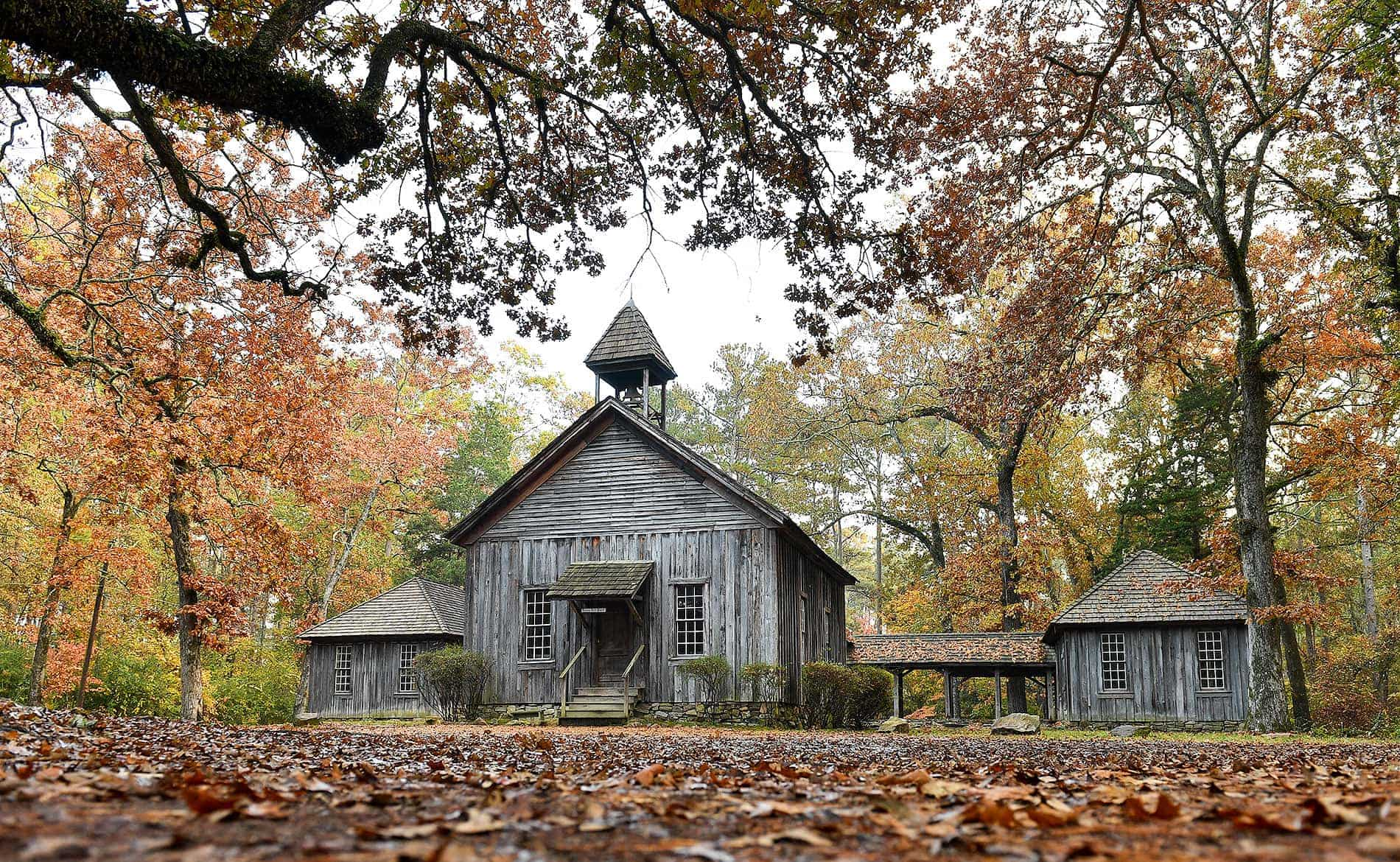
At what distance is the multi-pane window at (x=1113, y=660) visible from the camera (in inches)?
1043

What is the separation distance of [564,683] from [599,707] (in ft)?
3.14

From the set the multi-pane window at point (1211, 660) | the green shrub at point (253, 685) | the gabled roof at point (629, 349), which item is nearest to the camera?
the gabled roof at point (629, 349)

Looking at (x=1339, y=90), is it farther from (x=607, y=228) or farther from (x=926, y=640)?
(x=926, y=640)

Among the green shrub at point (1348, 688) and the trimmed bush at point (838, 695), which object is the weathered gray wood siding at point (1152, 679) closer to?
the green shrub at point (1348, 688)

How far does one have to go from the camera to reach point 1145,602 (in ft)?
85.9

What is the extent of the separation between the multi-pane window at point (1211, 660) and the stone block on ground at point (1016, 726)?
26.5 feet

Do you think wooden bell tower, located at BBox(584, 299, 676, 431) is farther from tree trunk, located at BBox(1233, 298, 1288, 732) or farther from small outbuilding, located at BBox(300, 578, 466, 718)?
tree trunk, located at BBox(1233, 298, 1288, 732)

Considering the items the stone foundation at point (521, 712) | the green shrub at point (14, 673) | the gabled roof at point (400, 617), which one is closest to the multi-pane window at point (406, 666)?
the gabled roof at point (400, 617)

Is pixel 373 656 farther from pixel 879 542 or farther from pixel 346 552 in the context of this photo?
pixel 879 542

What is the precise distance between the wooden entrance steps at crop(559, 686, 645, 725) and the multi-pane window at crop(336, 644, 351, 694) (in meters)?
11.9

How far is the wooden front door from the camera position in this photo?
21734mm

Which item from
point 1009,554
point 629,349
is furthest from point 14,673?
point 1009,554

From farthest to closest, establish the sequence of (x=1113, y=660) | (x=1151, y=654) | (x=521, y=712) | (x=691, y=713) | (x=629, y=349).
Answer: (x=1113, y=660)
(x=1151, y=654)
(x=629, y=349)
(x=521, y=712)
(x=691, y=713)

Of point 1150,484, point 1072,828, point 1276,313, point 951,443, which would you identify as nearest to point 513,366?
point 951,443
